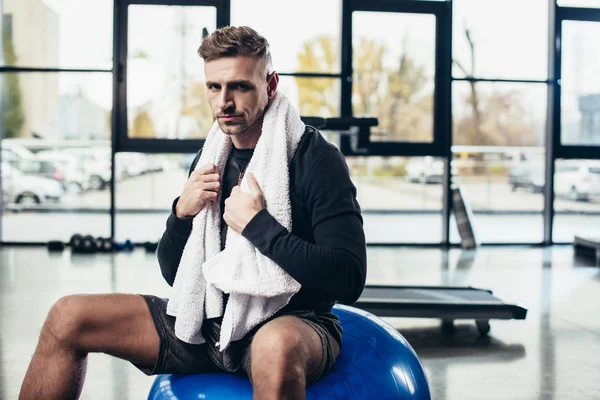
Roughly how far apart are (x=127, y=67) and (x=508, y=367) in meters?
4.12

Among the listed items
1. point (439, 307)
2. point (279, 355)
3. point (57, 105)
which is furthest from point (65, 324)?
point (57, 105)

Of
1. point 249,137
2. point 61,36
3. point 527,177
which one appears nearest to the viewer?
point 249,137

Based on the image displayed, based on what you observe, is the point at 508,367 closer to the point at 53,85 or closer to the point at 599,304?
the point at 599,304

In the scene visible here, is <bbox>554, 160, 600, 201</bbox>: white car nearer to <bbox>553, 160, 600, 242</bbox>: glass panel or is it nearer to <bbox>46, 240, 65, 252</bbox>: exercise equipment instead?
<bbox>553, 160, 600, 242</bbox>: glass panel

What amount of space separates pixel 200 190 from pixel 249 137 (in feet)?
0.59

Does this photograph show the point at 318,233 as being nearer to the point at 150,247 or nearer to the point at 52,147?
the point at 150,247

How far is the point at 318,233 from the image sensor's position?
144cm

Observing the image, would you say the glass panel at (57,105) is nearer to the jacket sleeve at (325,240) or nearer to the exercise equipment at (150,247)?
the exercise equipment at (150,247)

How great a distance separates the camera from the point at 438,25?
6117mm

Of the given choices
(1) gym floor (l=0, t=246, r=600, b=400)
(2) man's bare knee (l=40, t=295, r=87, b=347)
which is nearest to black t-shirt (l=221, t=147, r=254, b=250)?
(2) man's bare knee (l=40, t=295, r=87, b=347)

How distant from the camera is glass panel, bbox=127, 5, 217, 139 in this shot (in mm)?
5875

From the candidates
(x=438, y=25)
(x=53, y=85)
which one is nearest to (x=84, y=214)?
(x=53, y=85)

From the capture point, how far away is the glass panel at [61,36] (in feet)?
19.2

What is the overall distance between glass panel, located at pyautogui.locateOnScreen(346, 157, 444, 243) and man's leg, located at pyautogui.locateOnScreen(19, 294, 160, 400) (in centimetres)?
470
